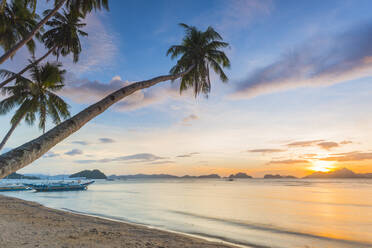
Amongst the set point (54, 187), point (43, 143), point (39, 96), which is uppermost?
point (39, 96)

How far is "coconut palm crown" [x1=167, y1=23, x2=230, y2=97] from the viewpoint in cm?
1520

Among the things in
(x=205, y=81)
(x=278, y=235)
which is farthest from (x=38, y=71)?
(x=278, y=235)

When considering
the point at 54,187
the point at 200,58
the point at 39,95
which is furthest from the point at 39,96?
the point at 54,187

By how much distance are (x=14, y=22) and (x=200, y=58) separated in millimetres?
10266

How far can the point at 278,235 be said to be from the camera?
15.3m

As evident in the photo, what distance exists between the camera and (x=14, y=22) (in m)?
12.0

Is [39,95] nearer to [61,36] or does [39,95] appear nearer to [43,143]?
[61,36]

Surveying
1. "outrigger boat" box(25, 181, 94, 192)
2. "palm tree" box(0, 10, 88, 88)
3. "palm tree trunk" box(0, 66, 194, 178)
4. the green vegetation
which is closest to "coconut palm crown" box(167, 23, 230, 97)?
the green vegetation

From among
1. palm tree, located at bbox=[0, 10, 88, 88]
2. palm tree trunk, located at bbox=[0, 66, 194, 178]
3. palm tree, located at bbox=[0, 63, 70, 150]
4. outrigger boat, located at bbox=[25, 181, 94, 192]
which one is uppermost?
palm tree, located at bbox=[0, 10, 88, 88]

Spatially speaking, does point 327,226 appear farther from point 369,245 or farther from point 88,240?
point 88,240

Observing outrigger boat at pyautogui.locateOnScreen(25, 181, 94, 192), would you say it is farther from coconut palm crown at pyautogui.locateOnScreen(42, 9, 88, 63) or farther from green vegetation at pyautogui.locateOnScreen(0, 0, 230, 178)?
coconut palm crown at pyautogui.locateOnScreen(42, 9, 88, 63)

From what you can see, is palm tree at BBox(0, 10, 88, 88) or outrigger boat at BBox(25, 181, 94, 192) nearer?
palm tree at BBox(0, 10, 88, 88)

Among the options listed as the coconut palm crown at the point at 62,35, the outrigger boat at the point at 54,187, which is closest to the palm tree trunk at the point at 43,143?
the coconut palm crown at the point at 62,35

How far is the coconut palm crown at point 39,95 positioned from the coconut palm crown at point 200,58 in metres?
7.70
